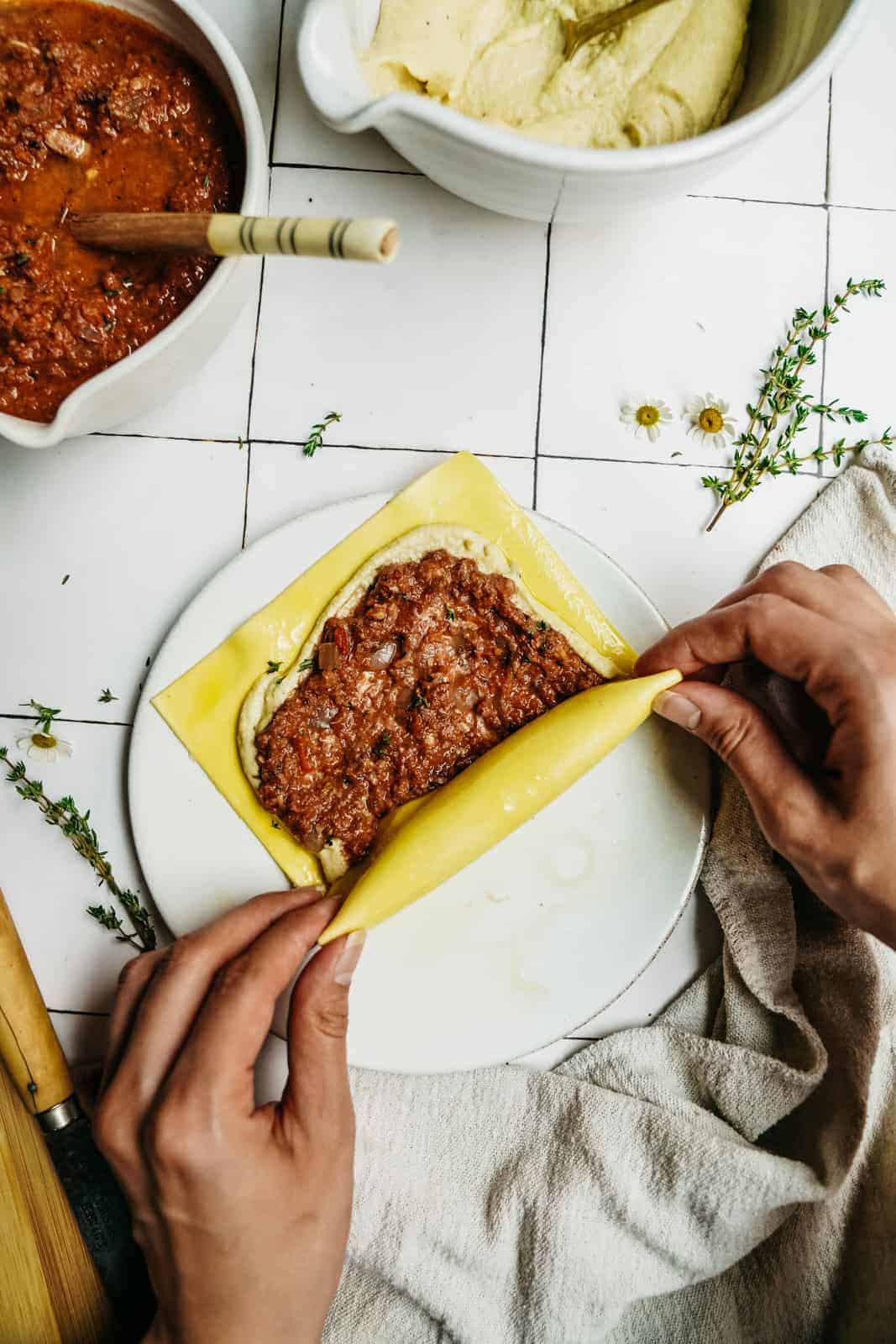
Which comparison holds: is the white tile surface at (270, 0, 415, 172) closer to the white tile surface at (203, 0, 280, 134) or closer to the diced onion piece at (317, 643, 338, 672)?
the white tile surface at (203, 0, 280, 134)

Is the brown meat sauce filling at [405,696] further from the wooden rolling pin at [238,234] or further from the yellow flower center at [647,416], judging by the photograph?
the wooden rolling pin at [238,234]

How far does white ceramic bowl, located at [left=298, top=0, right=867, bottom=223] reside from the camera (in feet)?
4.40

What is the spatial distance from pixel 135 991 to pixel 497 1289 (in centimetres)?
80

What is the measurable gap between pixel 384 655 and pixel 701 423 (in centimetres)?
73

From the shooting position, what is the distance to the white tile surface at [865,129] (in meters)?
1.90

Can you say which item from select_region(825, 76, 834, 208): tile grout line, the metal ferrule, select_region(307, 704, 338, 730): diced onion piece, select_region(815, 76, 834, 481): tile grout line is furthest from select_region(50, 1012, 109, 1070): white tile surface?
select_region(825, 76, 834, 208): tile grout line

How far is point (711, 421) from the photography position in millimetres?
1837

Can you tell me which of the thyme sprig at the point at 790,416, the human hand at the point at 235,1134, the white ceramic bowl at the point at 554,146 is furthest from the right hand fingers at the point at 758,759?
the white ceramic bowl at the point at 554,146

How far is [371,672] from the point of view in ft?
5.55

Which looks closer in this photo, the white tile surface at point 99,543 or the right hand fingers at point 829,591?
the right hand fingers at point 829,591

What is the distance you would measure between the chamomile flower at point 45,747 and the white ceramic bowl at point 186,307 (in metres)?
0.56

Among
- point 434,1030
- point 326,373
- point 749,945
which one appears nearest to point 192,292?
point 326,373

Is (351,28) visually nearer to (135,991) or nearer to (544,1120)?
(135,991)

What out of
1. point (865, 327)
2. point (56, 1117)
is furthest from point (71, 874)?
point (865, 327)
